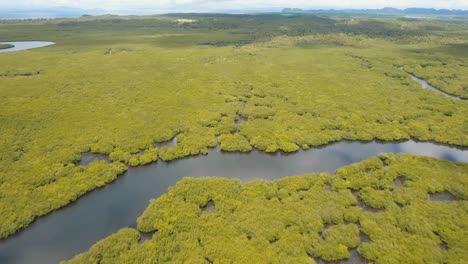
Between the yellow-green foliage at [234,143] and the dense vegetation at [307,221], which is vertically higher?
the yellow-green foliage at [234,143]

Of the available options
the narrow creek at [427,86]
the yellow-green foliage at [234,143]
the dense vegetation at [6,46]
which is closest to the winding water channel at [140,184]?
the yellow-green foliage at [234,143]

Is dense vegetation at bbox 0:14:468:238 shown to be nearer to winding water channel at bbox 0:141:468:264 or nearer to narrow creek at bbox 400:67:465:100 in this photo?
winding water channel at bbox 0:141:468:264

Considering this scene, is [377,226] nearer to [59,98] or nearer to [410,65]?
[59,98]

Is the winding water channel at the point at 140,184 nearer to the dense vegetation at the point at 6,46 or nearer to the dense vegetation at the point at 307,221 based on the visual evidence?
the dense vegetation at the point at 307,221

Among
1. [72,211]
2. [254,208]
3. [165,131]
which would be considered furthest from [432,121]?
[72,211]

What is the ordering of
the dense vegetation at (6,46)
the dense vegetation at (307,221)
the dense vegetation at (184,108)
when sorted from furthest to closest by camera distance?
the dense vegetation at (6,46), the dense vegetation at (184,108), the dense vegetation at (307,221)

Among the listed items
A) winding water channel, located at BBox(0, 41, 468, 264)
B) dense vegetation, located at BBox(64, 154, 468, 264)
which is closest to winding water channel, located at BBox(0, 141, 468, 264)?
winding water channel, located at BBox(0, 41, 468, 264)
